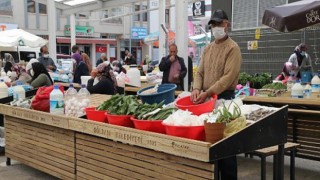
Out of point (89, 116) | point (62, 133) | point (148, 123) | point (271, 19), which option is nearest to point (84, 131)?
point (89, 116)

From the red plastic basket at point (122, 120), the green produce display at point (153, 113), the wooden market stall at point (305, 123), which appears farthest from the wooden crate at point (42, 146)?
the wooden market stall at point (305, 123)

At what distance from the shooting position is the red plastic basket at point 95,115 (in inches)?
172

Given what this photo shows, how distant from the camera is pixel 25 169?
5.96 meters

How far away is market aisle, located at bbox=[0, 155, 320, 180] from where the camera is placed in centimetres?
554

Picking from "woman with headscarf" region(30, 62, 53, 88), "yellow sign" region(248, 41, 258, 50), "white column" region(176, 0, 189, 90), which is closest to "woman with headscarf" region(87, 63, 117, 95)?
"woman with headscarf" region(30, 62, 53, 88)

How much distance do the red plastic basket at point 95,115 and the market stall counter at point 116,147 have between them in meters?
0.12

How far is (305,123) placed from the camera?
224 inches

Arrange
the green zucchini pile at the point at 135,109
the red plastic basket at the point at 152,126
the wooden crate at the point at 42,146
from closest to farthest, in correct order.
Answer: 1. the red plastic basket at the point at 152,126
2. the green zucchini pile at the point at 135,109
3. the wooden crate at the point at 42,146

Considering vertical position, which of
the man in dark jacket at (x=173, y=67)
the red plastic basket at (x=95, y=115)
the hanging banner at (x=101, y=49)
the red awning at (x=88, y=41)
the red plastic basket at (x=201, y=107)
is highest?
the red awning at (x=88, y=41)

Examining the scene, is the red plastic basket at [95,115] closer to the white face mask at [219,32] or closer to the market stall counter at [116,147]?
the market stall counter at [116,147]

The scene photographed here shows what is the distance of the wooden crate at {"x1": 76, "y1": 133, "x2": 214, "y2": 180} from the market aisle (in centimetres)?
129

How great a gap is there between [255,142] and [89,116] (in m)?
1.92

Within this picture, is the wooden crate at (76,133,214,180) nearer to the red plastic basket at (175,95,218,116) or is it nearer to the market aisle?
the red plastic basket at (175,95,218,116)

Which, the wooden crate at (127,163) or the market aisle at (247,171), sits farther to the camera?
the market aisle at (247,171)
